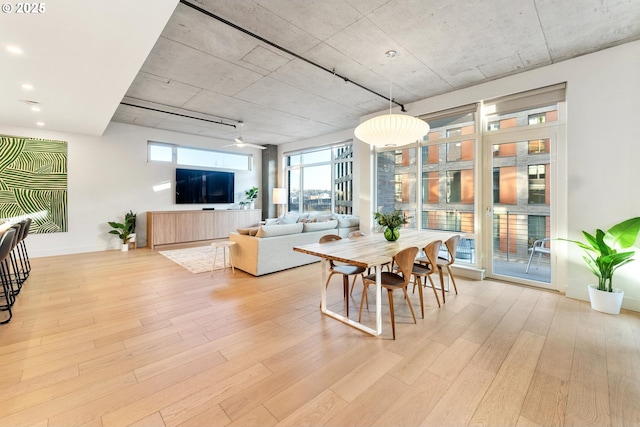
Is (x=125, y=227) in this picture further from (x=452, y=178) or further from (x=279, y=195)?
(x=452, y=178)

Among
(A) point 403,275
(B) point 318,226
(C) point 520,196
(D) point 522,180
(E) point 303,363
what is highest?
(D) point 522,180

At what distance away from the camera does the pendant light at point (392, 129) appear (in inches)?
119

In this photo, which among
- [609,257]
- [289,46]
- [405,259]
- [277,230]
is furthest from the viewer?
[277,230]

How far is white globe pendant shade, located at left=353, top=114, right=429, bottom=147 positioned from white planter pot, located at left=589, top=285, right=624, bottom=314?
2650 mm

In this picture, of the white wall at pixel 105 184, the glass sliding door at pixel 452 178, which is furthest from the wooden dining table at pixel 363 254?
the white wall at pixel 105 184

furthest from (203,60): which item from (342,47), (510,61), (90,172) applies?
(90,172)

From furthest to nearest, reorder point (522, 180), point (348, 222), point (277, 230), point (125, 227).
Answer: point (125, 227) → point (348, 222) → point (277, 230) → point (522, 180)

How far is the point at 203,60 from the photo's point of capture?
11.2 feet

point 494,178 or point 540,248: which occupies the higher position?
point 494,178

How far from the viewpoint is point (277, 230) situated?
4.52 m

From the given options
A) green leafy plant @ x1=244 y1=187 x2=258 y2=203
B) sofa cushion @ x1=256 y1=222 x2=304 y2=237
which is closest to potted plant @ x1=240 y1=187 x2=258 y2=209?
green leafy plant @ x1=244 y1=187 x2=258 y2=203

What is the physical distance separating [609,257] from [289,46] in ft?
13.7

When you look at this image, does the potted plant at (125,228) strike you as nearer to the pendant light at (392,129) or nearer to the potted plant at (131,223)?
the potted plant at (131,223)

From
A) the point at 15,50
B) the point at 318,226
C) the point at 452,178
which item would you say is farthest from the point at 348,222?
the point at 15,50
